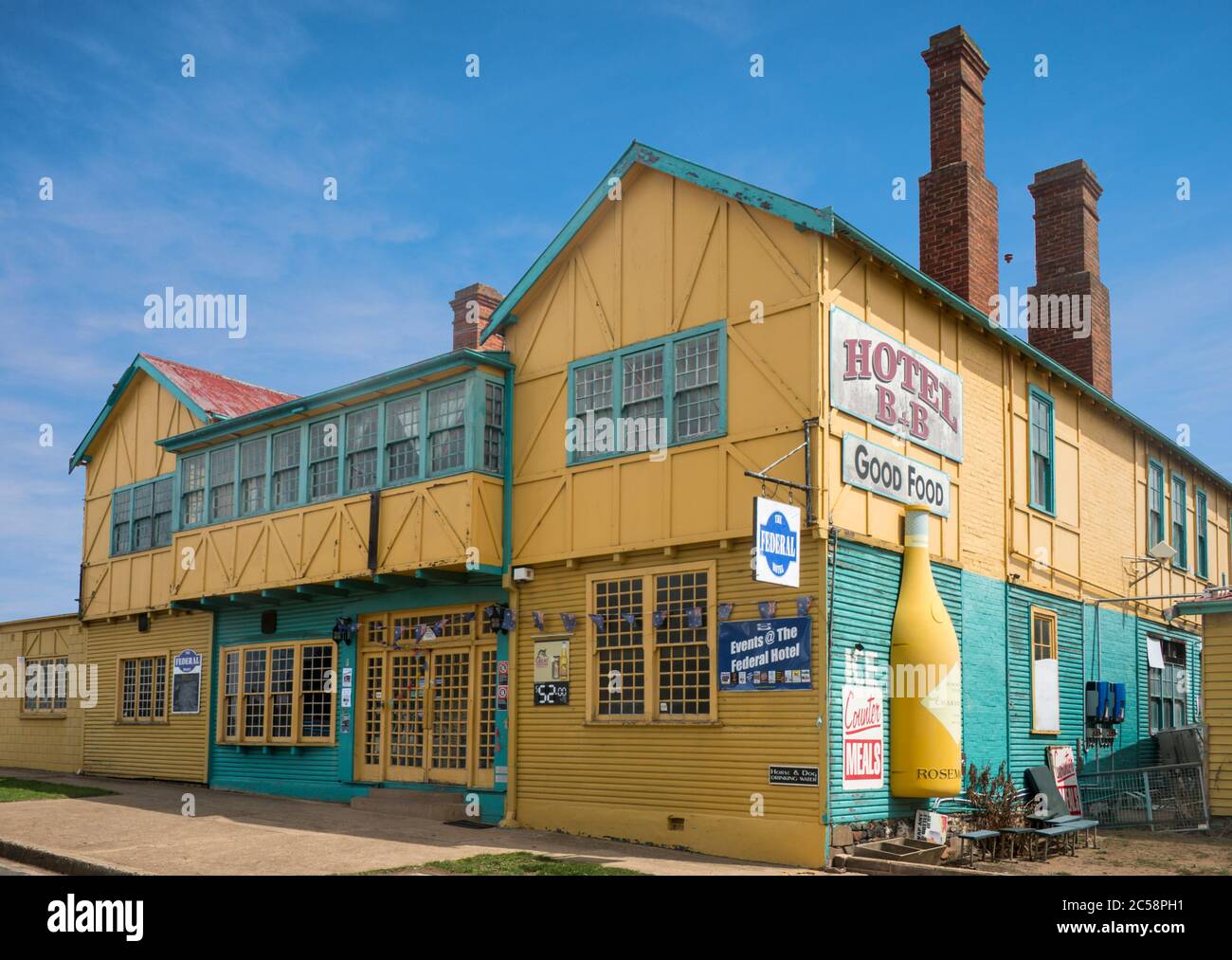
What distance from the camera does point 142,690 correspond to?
26.4m

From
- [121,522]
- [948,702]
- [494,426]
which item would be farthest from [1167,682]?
[121,522]

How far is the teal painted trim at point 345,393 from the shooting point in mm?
18225

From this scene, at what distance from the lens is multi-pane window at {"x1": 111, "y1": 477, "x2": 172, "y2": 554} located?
26.1 metres

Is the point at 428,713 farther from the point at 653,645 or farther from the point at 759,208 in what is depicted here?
the point at 759,208

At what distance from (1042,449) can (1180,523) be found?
7.80m

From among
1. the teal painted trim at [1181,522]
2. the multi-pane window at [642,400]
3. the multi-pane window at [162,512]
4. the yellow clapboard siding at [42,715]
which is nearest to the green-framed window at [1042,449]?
the teal painted trim at [1181,522]

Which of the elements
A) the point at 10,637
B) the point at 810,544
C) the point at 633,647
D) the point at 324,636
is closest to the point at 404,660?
the point at 324,636

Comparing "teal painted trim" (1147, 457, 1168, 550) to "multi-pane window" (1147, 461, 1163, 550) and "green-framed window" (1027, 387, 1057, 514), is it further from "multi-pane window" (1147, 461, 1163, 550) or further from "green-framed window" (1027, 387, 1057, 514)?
"green-framed window" (1027, 387, 1057, 514)

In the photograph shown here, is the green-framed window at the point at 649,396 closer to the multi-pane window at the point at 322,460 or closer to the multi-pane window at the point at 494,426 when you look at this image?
the multi-pane window at the point at 494,426

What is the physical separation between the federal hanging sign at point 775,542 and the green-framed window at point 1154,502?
13099 millimetres

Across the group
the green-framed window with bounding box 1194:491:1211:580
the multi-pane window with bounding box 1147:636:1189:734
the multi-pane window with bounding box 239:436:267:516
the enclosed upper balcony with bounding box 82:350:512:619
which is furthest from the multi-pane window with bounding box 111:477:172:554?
the green-framed window with bounding box 1194:491:1211:580

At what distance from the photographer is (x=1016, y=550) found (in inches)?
754
